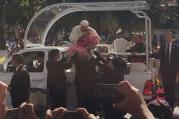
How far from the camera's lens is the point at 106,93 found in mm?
8016

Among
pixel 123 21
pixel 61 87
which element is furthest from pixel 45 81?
pixel 123 21

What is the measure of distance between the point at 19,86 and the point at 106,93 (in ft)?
5.32

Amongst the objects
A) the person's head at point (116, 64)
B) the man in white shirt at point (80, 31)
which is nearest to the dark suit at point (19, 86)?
the man in white shirt at point (80, 31)

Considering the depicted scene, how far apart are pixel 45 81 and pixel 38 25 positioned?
2.91 meters

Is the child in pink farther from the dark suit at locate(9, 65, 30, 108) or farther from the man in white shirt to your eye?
the dark suit at locate(9, 65, 30, 108)

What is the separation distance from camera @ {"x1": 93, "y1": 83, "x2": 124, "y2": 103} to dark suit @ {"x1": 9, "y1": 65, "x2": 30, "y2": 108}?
1149 mm

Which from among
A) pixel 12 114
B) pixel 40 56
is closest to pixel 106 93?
pixel 40 56

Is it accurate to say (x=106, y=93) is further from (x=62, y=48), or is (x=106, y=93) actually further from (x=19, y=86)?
(x=62, y=48)

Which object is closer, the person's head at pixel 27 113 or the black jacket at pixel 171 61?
the person's head at pixel 27 113

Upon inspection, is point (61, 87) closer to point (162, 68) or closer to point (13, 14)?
point (162, 68)

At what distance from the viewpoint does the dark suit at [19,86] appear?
8.79m

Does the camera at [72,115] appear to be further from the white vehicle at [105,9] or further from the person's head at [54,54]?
the white vehicle at [105,9]

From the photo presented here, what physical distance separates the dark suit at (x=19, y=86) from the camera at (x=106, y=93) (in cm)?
115

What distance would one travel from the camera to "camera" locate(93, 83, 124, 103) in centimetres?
770
